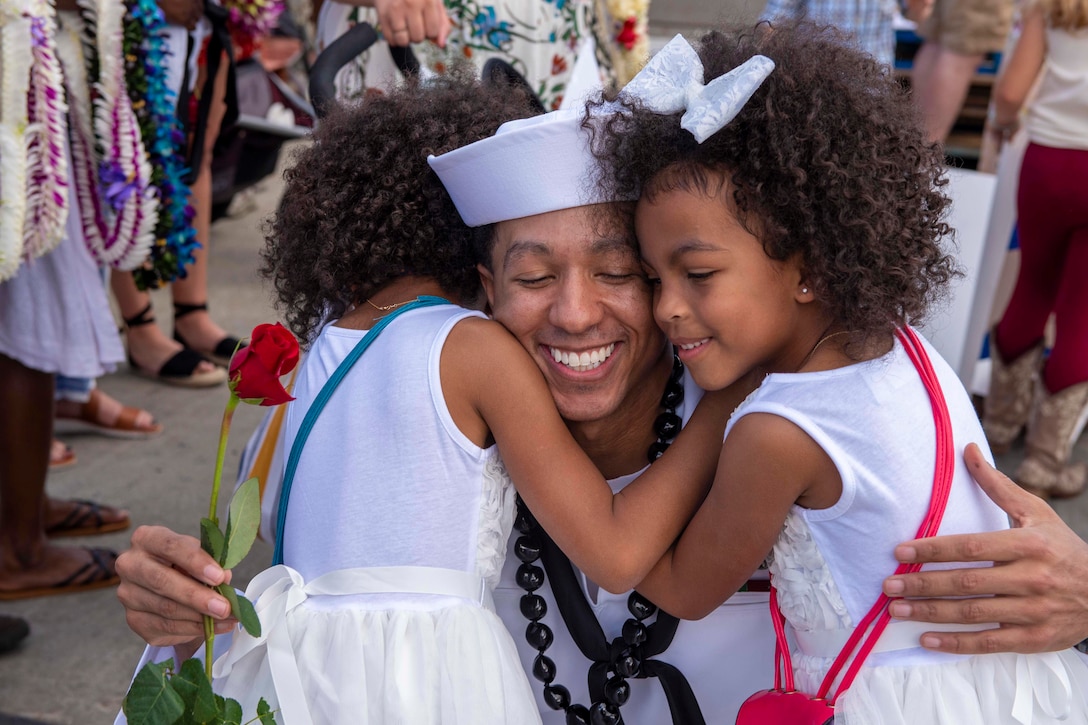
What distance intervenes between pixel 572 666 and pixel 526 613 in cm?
18

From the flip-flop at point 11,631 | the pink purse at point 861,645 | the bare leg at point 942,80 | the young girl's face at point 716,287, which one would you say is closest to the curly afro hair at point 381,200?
the young girl's face at point 716,287

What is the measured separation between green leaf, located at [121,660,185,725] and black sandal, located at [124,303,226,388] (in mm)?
3336

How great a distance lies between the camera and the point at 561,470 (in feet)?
6.07

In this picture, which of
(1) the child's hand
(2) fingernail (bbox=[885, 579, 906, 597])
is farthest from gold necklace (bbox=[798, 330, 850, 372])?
(2) fingernail (bbox=[885, 579, 906, 597])

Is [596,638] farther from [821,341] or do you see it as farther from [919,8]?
[919,8]

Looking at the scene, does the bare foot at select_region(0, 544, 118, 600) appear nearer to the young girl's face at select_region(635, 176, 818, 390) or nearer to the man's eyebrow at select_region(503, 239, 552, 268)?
the man's eyebrow at select_region(503, 239, 552, 268)

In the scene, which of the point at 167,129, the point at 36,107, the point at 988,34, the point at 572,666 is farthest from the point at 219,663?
the point at 988,34

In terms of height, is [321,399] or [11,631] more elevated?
[321,399]

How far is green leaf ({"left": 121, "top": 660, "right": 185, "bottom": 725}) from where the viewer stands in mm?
1498

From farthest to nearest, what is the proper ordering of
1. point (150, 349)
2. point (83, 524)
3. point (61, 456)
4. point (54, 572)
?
point (150, 349), point (61, 456), point (83, 524), point (54, 572)

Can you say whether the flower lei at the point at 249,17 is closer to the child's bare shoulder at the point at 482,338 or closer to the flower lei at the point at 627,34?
the flower lei at the point at 627,34

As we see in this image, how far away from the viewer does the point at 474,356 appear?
1.88 m

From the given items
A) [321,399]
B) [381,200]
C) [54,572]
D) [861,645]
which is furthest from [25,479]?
[861,645]

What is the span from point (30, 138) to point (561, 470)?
1594mm
